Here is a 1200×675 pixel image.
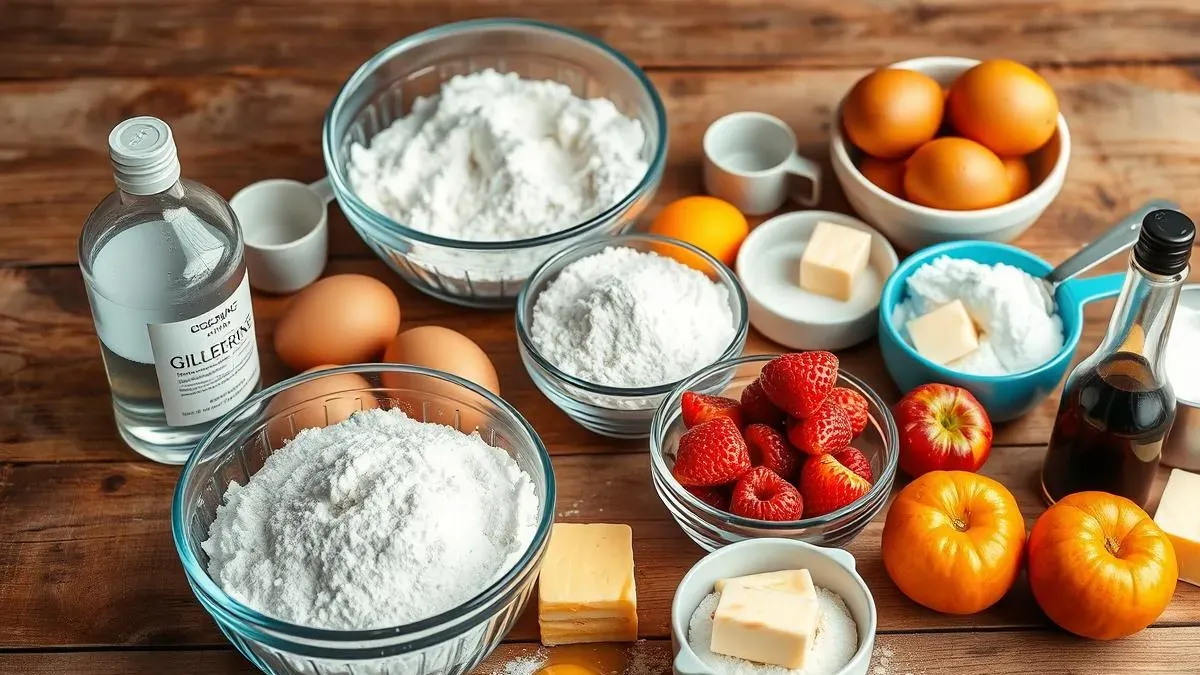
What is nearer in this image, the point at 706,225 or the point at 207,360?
the point at 207,360

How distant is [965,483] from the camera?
146cm

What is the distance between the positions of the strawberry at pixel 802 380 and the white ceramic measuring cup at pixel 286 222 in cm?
72

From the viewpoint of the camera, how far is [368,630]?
125 centimetres

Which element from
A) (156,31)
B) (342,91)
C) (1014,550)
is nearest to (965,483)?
(1014,550)

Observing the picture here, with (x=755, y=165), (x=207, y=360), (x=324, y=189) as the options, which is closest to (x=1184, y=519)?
(x=755, y=165)


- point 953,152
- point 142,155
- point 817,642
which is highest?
point 142,155

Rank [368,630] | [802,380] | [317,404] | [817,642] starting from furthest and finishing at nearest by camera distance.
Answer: [317,404]
[802,380]
[817,642]
[368,630]

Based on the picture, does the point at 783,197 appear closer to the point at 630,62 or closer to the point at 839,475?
the point at 630,62

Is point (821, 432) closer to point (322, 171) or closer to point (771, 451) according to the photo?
point (771, 451)

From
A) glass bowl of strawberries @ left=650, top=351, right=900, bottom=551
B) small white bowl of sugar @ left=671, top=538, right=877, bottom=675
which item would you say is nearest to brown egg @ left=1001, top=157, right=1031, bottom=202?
glass bowl of strawberries @ left=650, top=351, right=900, bottom=551

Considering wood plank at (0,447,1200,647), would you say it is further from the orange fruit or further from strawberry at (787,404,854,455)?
the orange fruit

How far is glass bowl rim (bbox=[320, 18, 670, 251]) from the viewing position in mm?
1728

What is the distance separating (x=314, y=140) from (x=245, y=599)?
38.5 inches

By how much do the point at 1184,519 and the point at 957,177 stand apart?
558 mm
